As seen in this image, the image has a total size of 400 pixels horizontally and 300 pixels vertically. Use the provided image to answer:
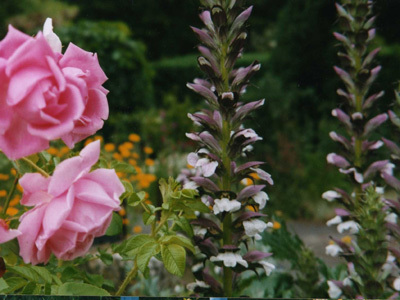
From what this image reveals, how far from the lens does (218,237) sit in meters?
1.08

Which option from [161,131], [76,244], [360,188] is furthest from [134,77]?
[76,244]

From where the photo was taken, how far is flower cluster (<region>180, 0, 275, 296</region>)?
40.4 inches

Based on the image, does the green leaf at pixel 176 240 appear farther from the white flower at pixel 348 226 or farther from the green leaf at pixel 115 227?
the white flower at pixel 348 226

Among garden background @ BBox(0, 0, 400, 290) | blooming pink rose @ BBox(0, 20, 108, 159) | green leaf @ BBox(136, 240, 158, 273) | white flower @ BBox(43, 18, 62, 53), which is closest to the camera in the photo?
blooming pink rose @ BBox(0, 20, 108, 159)

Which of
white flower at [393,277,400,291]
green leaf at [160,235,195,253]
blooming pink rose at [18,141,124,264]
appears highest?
Result: blooming pink rose at [18,141,124,264]

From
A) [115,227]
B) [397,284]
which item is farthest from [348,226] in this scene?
[115,227]

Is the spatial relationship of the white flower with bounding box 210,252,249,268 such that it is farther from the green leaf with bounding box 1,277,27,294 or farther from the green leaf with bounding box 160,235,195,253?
the green leaf with bounding box 1,277,27,294

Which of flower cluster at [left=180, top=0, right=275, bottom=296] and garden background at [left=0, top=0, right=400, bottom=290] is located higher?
flower cluster at [left=180, top=0, right=275, bottom=296]

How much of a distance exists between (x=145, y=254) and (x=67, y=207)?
0.95ft

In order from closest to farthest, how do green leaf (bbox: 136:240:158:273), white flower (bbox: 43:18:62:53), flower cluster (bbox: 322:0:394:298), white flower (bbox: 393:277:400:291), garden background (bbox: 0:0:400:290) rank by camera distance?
white flower (bbox: 43:18:62:53) → green leaf (bbox: 136:240:158:273) → white flower (bbox: 393:277:400:291) → flower cluster (bbox: 322:0:394:298) → garden background (bbox: 0:0:400:290)

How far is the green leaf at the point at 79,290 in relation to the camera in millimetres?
750

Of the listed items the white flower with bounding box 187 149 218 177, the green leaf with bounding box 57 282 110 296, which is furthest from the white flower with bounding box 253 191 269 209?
the green leaf with bounding box 57 282 110 296

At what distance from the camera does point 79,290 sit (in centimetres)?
76

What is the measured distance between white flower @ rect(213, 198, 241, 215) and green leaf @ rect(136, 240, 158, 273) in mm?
180
